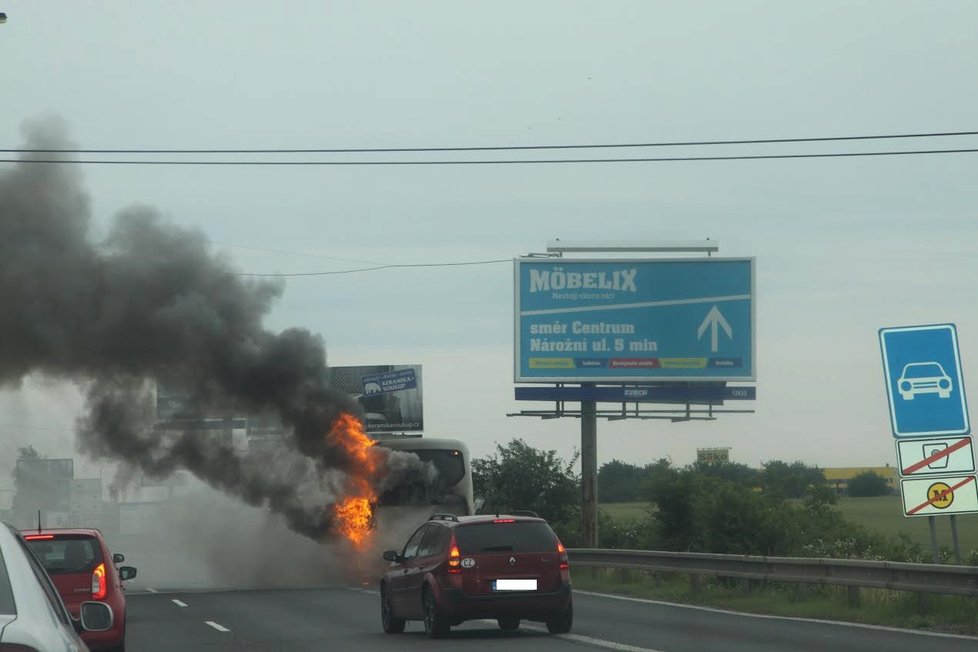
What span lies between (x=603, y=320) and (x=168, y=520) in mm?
14478

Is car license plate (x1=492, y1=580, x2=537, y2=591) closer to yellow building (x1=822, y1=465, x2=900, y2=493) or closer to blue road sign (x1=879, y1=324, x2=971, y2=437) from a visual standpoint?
blue road sign (x1=879, y1=324, x2=971, y2=437)

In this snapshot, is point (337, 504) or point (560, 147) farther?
point (337, 504)

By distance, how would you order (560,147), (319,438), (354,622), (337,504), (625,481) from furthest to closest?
(625,481)
(319,438)
(337,504)
(560,147)
(354,622)

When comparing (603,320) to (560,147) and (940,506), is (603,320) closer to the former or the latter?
(560,147)

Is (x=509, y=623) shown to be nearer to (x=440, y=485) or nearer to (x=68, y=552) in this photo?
(x=68, y=552)

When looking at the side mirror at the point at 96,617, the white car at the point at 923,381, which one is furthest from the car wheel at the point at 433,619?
the side mirror at the point at 96,617

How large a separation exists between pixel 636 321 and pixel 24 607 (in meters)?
38.7

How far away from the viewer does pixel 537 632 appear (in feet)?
59.3

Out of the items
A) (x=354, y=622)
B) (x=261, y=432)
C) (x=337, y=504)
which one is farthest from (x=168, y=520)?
(x=354, y=622)

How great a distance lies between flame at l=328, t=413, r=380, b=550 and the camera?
35.6 metres

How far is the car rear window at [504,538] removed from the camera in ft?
56.7

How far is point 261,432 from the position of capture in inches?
1585

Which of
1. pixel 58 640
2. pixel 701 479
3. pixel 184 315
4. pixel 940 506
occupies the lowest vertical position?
pixel 58 640

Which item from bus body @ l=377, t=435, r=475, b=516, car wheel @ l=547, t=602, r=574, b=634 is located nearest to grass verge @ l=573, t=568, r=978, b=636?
car wheel @ l=547, t=602, r=574, b=634
